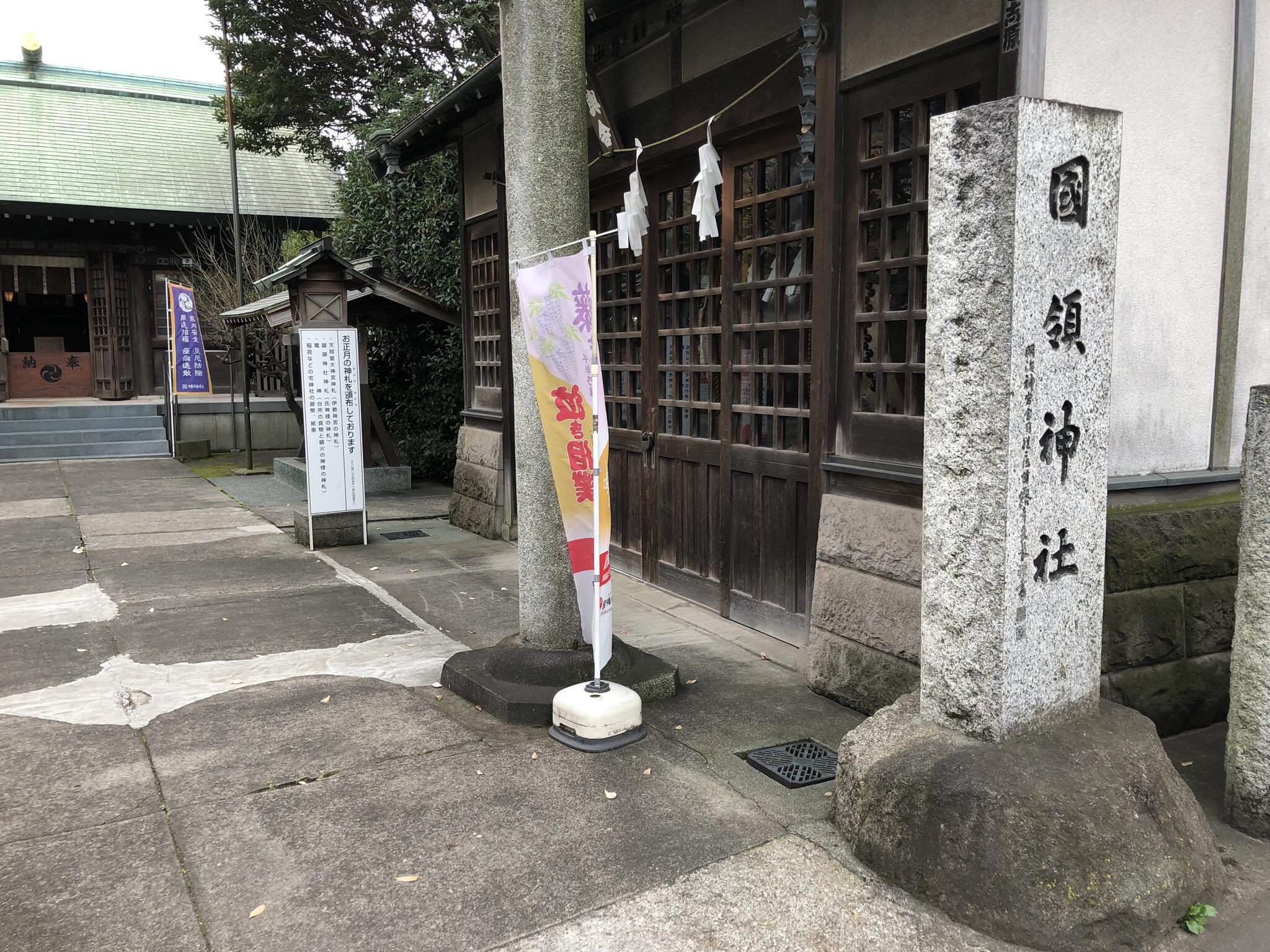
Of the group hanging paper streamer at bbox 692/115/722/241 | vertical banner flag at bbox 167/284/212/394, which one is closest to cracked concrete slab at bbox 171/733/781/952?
hanging paper streamer at bbox 692/115/722/241

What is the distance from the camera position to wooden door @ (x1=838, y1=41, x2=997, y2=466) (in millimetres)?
4910

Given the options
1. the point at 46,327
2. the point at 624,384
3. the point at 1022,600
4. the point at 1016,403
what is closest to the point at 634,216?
the point at 624,384

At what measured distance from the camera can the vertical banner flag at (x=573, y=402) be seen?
471cm

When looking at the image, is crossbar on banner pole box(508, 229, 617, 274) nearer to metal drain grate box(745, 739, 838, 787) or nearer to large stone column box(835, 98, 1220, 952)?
large stone column box(835, 98, 1220, 952)

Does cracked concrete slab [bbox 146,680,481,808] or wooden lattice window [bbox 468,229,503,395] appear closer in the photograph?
cracked concrete slab [bbox 146,680,481,808]

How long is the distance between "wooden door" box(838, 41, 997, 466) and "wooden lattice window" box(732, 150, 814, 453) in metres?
0.44

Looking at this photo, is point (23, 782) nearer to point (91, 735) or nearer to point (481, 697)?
point (91, 735)

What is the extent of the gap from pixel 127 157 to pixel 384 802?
22813mm

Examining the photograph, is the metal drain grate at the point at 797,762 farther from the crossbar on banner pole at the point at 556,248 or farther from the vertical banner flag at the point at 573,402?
the crossbar on banner pole at the point at 556,248

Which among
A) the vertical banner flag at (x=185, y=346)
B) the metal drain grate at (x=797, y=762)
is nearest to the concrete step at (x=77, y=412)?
the vertical banner flag at (x=185, y=346)

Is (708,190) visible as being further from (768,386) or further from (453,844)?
(453,844)

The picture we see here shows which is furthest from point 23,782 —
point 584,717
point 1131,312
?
point 1131,312

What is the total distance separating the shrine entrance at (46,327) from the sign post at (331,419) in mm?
15538

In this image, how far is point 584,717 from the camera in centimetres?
464
